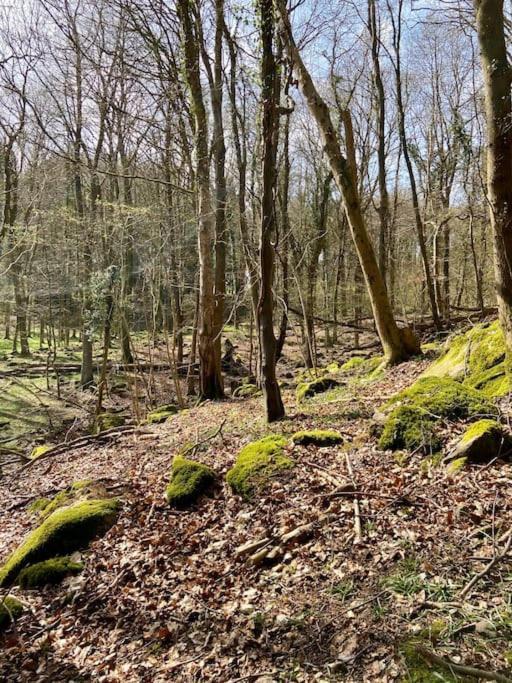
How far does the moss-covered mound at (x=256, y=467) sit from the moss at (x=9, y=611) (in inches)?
88.3

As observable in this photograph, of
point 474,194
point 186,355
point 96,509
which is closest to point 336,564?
point 96,509

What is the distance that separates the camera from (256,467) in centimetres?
504

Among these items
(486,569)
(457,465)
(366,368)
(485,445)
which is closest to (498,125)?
(485,445)

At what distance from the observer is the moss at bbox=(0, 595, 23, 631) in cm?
385

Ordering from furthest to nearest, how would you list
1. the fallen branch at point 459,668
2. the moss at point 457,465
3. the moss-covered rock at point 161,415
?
the moss-covered rock at point 161,415, the moss at point 457,465, the fallen branch at point 459,668

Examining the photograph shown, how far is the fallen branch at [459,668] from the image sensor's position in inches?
81.8

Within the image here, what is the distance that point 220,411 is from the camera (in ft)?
32.9

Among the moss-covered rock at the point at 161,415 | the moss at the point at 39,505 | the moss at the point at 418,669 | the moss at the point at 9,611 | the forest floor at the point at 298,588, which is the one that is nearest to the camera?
the moss at the point at 418,669

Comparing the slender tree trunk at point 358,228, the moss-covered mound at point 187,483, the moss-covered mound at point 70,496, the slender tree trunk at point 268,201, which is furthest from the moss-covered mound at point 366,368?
the moss-covered mound at point 70,496

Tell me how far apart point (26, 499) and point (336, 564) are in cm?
551

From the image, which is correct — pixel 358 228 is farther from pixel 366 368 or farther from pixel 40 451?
pixel 40 451

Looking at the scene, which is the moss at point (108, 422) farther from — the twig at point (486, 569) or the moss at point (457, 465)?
the twig at point (486, 569)

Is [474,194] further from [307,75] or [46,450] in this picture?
[46,450]

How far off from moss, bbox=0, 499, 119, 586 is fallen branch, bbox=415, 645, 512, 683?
3.65m
